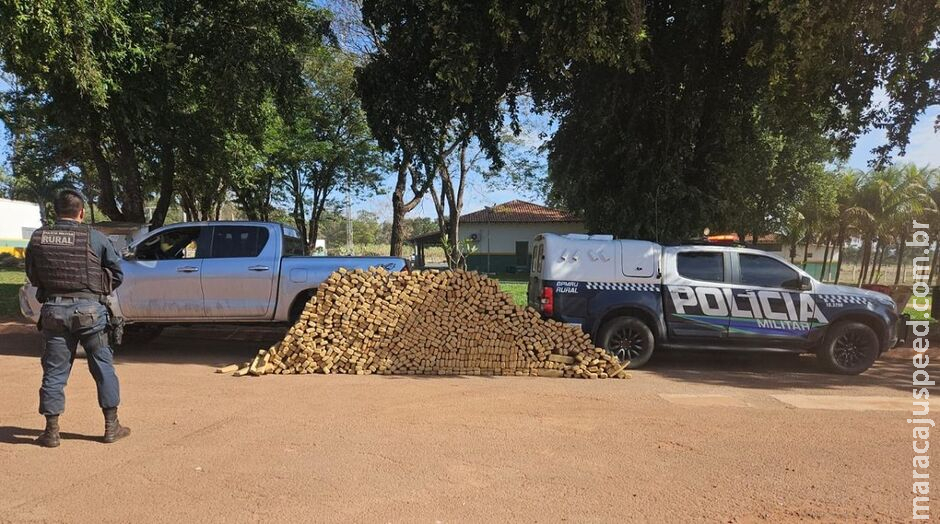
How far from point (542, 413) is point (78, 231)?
4186mm

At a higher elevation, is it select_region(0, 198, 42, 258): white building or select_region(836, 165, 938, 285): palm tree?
select_region(836, 165, 938, 285): palm tree

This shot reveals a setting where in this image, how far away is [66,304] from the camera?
4367 mm

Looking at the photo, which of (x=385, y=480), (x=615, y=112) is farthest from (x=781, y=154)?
(x=385, y=480)

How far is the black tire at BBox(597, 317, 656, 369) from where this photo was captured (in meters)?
7.77

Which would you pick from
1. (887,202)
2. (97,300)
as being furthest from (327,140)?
(887,202)

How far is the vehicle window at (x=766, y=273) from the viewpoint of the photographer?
7750 mm

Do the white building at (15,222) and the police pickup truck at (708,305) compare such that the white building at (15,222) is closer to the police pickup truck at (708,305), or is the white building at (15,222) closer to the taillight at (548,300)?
the taillight at (548,300)

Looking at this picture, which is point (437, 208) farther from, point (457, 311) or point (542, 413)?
point (542, 413)

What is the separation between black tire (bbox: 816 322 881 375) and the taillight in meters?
3.61

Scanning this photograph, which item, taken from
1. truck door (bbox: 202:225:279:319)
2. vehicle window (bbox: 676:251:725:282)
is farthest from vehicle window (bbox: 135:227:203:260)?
vehicle window (bbox: 676:251:725:282)

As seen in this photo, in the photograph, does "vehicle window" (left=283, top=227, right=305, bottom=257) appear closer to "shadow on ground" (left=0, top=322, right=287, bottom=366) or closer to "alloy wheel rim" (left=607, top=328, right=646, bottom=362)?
"shadow on ground" (left=0, top=322, right=287, bottom=366)

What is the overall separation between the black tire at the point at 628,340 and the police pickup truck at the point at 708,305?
13mm

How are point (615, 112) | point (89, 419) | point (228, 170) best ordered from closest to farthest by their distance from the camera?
point (89, 419) → point (615, 112) → point (228, 170)

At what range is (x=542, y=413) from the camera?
18.1ft
